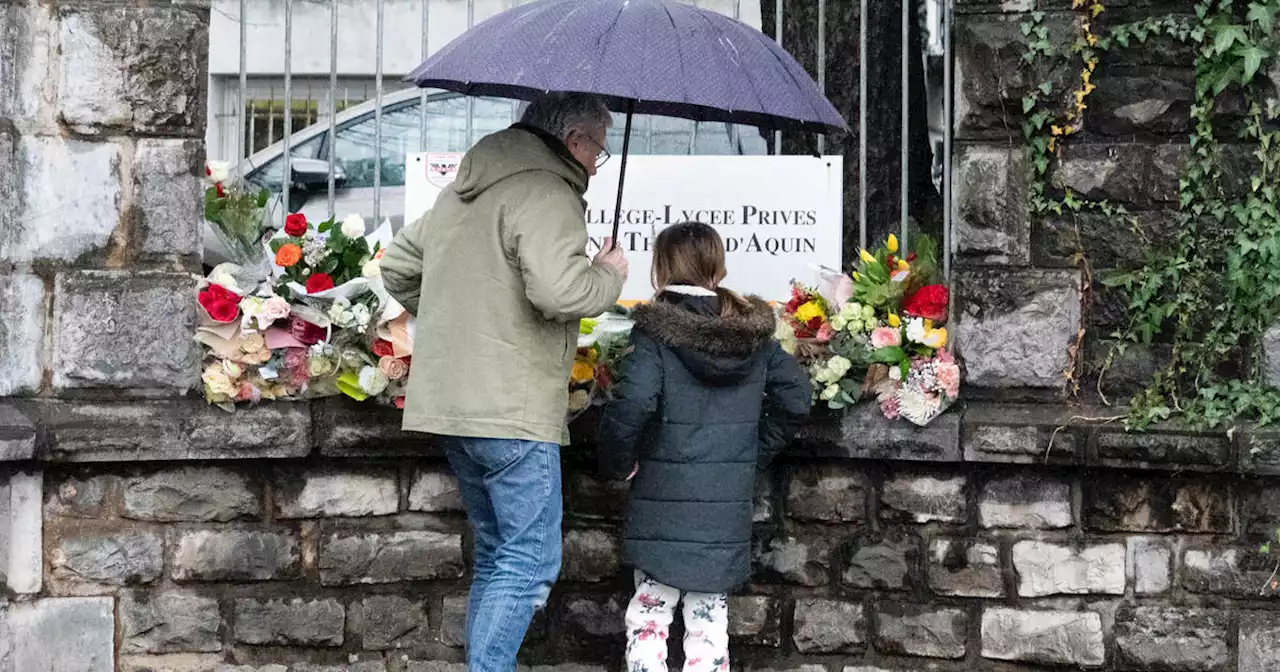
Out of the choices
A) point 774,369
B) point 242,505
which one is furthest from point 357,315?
point 774,369

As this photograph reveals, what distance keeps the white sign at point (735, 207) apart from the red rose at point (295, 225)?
1.21ft

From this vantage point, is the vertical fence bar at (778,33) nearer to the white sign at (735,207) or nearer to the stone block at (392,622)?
the white sign at (735,207)

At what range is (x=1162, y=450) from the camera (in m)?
4.69

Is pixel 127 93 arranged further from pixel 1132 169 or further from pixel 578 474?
pixel 1132 169

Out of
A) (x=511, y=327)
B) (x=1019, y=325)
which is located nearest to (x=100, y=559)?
(x=511, y=327)

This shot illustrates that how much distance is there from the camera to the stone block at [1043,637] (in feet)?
16.0

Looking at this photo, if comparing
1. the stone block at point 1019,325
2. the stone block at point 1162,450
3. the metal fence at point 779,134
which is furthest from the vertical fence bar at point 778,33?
the stone block at point 1162,450

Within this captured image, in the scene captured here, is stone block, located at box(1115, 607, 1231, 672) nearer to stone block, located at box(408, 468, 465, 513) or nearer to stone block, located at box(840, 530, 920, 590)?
stone block, located at box(840, 530, 920, 590)

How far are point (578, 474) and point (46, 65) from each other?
6.65 feet

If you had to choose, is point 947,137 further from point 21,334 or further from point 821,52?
point 21,334

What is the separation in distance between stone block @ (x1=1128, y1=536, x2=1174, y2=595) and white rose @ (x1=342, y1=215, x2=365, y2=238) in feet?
8.35

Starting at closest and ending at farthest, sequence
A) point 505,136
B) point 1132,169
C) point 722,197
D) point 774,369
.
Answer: point 505,136 → point 774,369 → point 1132,169 → point 722,197

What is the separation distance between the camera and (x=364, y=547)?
16.5ft

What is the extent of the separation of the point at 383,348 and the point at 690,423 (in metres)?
1.08
